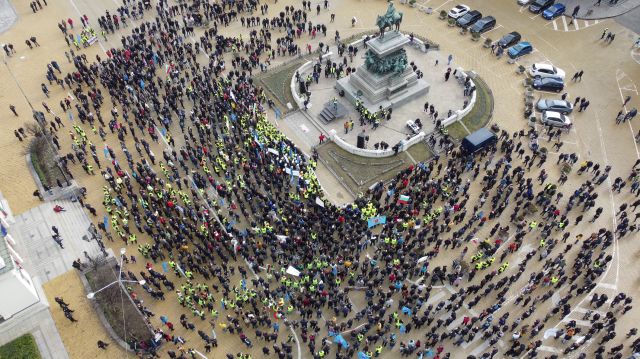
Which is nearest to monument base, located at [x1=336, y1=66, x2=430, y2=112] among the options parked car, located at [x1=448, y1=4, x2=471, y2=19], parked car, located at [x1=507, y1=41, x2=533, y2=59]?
parked car, located at [x1=507, y1=41, x2=533, y2=59]

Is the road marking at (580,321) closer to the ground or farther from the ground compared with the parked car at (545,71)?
closer to the ground

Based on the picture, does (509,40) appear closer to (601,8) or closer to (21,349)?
(601,8)

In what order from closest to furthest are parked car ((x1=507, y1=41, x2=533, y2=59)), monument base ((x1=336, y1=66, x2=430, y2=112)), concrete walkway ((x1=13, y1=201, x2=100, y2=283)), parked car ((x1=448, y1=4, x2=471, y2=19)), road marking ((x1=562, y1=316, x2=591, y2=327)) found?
road marking ((x1=562, y1=316, x2=591, y2=327)) → concrete walkway ((x1=13, y1=201, x2=100, y2=283)) → monument base ((x1=336, y1=66, x2=430, y2=112)) → parked car ((x1=507, y1=41, x2=533, y2=59)) → parked car ((x1=448, y1=4, x2=471, y2=19))

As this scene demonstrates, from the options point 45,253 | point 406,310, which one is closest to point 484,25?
point 406,310

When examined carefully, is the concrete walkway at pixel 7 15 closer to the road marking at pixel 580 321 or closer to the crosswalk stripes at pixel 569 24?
the crosswalk stripes at pixel 569 24

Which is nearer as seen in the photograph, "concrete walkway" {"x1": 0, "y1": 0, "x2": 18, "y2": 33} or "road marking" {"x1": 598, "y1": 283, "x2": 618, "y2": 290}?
"road marking" {"x1": 598, "y1": 283, "x2": 618, "y2": 290}

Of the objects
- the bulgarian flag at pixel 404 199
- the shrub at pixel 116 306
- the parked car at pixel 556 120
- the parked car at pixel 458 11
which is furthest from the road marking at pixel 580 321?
the parked car at pixel 458 11

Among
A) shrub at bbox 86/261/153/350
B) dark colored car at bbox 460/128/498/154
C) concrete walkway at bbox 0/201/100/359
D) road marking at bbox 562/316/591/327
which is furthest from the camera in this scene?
dark colored car at bbox 460/128/498/154

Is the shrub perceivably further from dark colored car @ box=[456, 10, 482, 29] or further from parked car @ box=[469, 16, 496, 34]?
dark colored car @ box=[456, 10, 482, 29]
